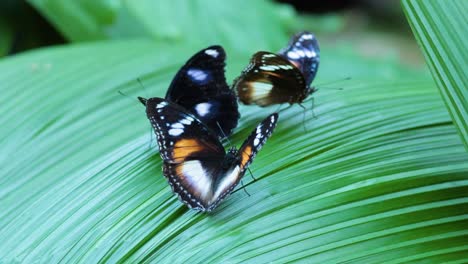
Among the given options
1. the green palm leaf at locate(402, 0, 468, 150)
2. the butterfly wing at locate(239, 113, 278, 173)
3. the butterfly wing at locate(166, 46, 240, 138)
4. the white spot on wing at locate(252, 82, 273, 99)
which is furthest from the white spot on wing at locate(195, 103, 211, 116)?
the green palm leaf at locate(402, 0, 468, 150)

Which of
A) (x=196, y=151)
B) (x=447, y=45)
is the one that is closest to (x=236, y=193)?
(x=196, y=151)

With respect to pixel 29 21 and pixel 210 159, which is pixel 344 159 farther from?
pixel 29 21

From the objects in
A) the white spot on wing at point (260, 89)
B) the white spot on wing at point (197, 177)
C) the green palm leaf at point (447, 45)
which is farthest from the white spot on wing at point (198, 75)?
the green palm leaf at point (447, 45)

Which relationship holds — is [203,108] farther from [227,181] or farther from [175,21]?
[175,21]

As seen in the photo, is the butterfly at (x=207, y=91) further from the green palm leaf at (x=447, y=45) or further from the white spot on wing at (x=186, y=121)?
the green palm leaf at (x=447, y=45)

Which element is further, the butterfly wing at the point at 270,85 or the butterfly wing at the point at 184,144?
the butterfly wing at the point at 270,85

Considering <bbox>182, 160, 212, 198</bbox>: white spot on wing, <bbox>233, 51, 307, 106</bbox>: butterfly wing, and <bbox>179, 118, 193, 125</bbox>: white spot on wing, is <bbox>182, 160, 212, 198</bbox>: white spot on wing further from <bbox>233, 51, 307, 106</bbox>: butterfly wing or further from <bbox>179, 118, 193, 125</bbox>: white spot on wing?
<bbox>233, 51, 307, 106</bbox>: butterfly wing
